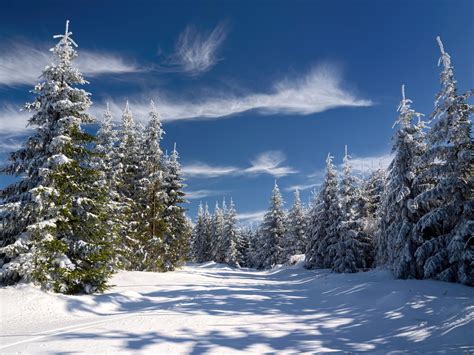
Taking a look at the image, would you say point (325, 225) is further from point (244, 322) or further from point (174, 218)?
point (244, 322)

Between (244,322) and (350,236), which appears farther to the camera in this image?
(350,236)

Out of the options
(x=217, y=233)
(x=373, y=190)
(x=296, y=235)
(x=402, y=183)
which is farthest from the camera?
(x=217, y=233)

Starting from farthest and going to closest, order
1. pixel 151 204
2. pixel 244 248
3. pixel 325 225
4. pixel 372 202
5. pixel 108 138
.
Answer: pixel 244 248 → pixel 372 202 → pixel 325 225 → pixel 151 204 → pixel 108 138

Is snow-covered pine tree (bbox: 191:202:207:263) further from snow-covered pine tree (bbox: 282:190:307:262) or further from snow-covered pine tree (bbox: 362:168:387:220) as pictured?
snow-covered pine tree (bbox: 362:168:387:220)

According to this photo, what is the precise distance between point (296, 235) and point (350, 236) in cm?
2190

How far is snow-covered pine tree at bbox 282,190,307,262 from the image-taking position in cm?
5328

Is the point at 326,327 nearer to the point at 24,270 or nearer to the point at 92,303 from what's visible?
the point at 92,303

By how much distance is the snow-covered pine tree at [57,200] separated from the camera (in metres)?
14.0

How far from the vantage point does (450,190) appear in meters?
16.6

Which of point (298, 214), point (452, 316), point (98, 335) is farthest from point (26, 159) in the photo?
point (298, 214)

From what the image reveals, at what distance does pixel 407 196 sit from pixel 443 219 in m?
5.18

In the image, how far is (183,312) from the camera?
12.7 metres

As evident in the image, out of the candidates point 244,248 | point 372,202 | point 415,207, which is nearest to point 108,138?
point 415,207

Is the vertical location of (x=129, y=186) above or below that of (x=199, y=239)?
above
